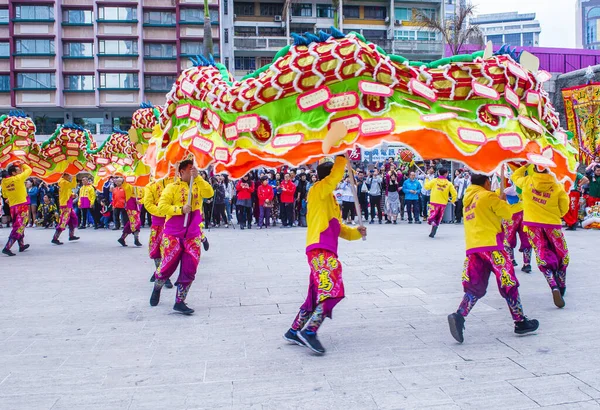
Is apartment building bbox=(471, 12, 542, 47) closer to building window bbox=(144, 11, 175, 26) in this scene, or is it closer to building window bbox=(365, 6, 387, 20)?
building window bbox=(365, 6, 387, 20)

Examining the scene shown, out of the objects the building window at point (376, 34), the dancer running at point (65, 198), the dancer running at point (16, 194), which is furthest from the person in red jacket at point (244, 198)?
the building window at point (376, 34)

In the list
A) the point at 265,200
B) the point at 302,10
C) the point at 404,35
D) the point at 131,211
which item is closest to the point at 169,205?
the point at 131,211

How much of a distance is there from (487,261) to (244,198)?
11.7m

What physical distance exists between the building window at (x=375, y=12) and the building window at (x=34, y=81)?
939 inches

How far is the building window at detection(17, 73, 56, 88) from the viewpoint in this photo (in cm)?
3912

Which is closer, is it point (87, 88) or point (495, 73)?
point (495, 73)

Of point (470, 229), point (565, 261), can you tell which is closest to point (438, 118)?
point (470, 229)

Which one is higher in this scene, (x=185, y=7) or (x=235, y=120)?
(x=185, y=7)

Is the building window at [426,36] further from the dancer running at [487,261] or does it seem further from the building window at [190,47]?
the dancer running at [487,261]

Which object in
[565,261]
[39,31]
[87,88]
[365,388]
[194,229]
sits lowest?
[365,388]

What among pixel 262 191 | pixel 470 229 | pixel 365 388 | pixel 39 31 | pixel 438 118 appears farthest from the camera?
pixel 39 31

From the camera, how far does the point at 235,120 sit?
4.68 m

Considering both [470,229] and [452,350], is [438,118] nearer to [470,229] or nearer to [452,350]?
A: [470,229]

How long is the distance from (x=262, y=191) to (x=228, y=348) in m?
11.6
